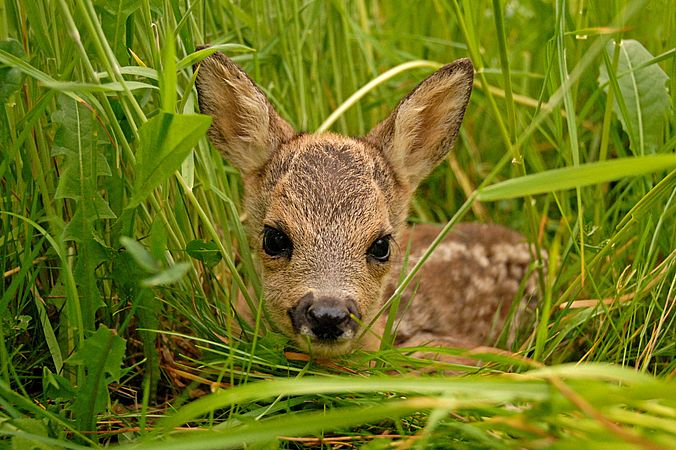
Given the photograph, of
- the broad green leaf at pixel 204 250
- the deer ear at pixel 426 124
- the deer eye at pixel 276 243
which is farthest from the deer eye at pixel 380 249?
the broad green leaf at pixel 204 250

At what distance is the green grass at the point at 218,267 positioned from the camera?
70.9 inches

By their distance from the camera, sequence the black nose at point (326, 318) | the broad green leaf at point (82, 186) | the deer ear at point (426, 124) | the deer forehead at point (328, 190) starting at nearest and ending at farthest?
the broad green leaf at point (82, 186)
the black nose at point (326, 318)
the deer forehead at point (328, 190)
the deer ear at point (426, 124)

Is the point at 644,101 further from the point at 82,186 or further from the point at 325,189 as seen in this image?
the point at 82,186

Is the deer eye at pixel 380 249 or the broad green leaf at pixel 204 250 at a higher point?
the broad green leaf at pixel 204 250

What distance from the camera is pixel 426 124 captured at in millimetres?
3549

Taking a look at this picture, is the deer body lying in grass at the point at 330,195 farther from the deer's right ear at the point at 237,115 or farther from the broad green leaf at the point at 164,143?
the broad green leaf at the point at 164,143

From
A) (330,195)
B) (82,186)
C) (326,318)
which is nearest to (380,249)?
A: (330,195)

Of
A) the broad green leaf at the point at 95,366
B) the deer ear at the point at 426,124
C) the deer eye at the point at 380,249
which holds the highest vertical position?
the deer ear at the point at 426,124

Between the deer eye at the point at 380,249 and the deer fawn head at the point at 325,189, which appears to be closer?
the deer fawn head at the point at 325,189

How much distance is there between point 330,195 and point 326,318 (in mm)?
574

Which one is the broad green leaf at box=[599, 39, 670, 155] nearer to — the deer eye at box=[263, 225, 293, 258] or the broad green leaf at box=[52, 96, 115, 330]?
the deer eye at box=[263, 225, 293, 258]

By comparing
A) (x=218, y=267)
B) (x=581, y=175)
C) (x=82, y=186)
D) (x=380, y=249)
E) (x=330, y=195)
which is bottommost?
(x=218, y=267)

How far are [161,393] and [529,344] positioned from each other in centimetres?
135

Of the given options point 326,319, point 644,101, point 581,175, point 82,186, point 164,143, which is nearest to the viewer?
point 581,175
